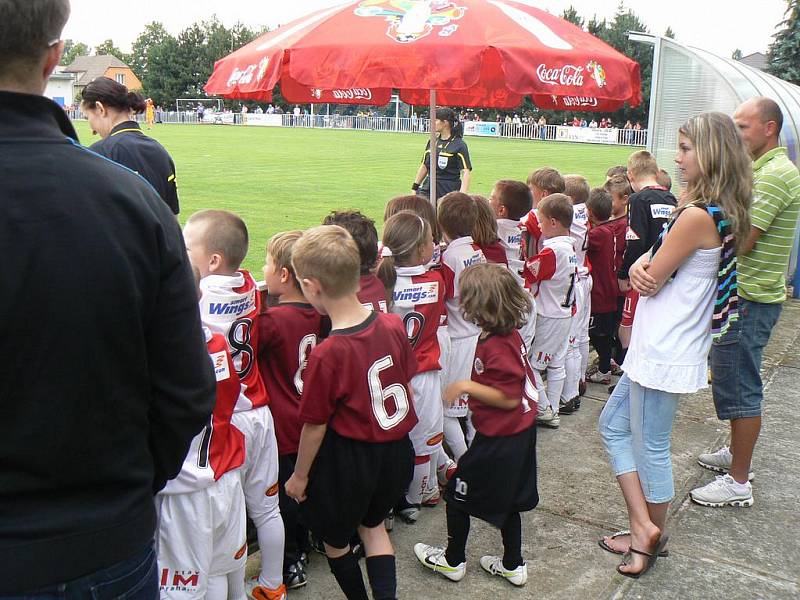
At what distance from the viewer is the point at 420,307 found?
394 cm

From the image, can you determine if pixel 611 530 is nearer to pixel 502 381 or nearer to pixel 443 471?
pixel 443 471

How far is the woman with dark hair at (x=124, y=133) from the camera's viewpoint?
495cm

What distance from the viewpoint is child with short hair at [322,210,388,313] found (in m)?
3.57

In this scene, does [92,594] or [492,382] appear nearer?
[92,594]

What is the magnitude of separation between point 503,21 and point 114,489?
12.3 feet

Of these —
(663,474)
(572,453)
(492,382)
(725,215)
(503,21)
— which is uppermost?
(503,21)

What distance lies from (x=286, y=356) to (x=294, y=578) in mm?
997

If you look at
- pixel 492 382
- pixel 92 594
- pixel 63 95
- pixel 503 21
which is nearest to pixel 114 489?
pixel 92 594

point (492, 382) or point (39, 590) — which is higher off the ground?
point (39, 590)

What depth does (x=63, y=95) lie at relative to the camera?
10512 cm

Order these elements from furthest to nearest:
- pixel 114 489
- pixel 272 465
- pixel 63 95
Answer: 1. pixel 63 95
2. pixel 272 465
3. pixel 114 489

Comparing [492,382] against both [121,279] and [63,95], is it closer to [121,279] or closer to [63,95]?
[121,279]

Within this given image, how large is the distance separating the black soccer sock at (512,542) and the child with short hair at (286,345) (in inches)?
35.7

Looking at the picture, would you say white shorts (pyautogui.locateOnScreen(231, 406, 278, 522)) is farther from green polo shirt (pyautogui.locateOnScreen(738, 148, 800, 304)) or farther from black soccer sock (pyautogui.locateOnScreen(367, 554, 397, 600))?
green polo shirt (pyautogui.locateOnScreen(738, 148, 800, 304))
